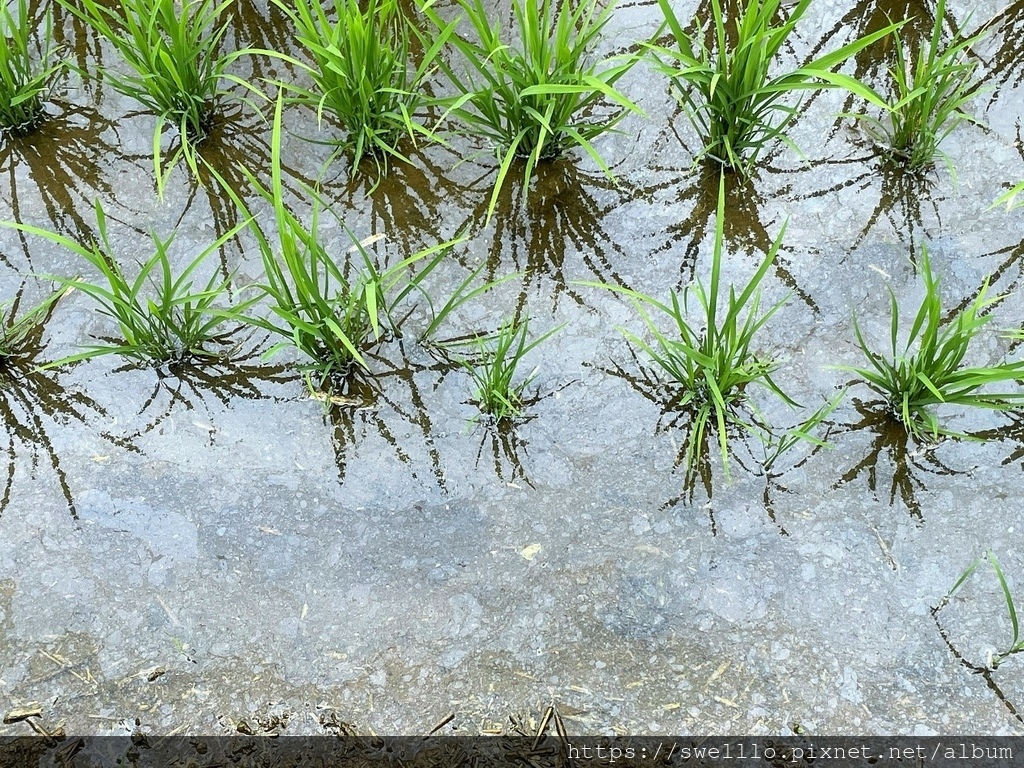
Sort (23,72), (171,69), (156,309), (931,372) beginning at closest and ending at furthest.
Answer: (931,372)
(156,309)
(171,69)
(23,72)

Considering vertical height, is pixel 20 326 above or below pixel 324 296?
below

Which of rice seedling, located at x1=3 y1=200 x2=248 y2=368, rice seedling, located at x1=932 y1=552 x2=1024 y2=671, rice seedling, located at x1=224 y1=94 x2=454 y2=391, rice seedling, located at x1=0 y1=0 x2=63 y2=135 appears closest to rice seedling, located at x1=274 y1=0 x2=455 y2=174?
rice seedling, located at x1=224 y1=94 x2=454 y2=391

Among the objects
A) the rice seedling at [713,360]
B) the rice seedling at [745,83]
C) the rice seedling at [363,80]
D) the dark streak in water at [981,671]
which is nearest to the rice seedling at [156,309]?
the rice seedling at [363,80]

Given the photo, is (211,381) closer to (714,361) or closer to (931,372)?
(714,361)

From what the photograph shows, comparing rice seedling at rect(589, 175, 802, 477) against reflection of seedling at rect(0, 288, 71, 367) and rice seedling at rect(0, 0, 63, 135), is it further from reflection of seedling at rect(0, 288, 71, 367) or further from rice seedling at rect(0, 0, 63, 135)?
rice seedling at rect(0, 0, 63, 135)

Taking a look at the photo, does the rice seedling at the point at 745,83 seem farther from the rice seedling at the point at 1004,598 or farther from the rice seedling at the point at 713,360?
the rice seedling at the point at 1004,598

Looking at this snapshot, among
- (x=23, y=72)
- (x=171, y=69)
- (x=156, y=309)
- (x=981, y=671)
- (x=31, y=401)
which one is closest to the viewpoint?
(x=981, y=671)

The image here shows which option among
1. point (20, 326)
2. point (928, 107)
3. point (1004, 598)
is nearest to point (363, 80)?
point (20, 326)

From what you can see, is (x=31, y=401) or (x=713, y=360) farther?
(x=31, y=401)
